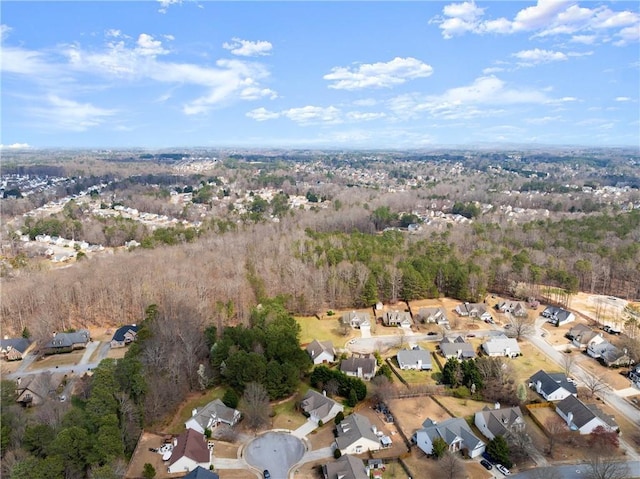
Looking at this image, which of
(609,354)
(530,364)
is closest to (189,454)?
(530,364)

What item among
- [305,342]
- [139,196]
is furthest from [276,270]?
[139,196]

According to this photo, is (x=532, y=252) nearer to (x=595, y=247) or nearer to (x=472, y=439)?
(x=595, y=247)

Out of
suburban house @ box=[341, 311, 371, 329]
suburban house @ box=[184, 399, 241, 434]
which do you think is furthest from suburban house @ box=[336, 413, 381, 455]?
suburban house @ box=[341, 311, 371, 329]

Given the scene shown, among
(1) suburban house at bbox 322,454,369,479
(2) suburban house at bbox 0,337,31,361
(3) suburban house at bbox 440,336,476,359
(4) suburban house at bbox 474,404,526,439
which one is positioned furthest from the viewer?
(2) suburban house at bbox 0,337,31,361

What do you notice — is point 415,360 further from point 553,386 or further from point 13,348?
point 13,348

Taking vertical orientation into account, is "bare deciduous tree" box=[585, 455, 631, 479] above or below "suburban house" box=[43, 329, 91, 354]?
above

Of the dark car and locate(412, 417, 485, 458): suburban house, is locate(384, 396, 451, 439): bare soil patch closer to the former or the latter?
locate(412, 417, 485, 458): suburban house
